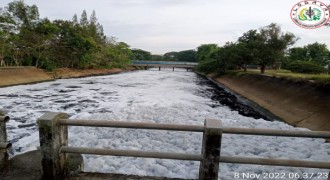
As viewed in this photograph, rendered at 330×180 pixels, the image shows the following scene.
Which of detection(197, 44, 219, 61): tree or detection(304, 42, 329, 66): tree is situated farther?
detection(197, 44, 219, 61): tree

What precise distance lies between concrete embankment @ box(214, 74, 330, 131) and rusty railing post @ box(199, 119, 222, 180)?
30.4 feet

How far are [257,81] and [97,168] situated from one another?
22354 mm

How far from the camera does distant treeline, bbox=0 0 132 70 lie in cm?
3141

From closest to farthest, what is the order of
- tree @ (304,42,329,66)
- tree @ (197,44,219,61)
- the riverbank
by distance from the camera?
the riverbank, tree @ (304,42,329,66), tree @ (197,44,219,61)

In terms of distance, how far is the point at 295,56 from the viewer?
65.4 m

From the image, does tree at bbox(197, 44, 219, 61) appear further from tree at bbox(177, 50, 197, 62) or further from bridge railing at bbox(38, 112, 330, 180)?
bridge railing at bbox(38, 112, 330, 180)

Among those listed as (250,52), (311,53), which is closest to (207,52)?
(311,53)

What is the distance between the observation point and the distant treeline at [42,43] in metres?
31.4

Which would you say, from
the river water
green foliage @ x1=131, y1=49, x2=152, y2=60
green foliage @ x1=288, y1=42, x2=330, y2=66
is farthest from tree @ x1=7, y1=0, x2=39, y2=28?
green foliage @ x1=131, y1=49, x2=152, y2=60

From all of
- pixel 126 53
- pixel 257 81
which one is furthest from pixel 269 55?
pixel 126 53

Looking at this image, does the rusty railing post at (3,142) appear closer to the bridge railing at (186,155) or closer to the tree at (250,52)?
the bridge railing at (186,155)

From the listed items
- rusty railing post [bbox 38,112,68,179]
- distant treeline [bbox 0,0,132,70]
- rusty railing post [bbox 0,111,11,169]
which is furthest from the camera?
distant treeline [bbox 0,0,132,70]

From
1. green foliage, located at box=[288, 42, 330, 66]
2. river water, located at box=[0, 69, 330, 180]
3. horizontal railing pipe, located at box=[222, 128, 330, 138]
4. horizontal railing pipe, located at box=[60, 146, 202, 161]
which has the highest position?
green foliage, located at box=[288, 42, 330, 66]

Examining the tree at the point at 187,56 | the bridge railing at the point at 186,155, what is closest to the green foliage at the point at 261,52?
the bridge railing at the point at 186,155
